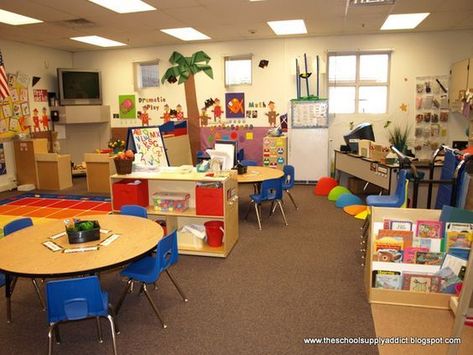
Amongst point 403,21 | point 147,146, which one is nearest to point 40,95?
point 147,146

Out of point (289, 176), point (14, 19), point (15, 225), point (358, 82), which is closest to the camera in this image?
point (15, 225)

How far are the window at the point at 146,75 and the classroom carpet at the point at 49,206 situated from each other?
3225mm

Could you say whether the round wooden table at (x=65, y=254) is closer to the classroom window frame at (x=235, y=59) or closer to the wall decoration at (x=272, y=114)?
the wall decoration at (x=272, y=114)

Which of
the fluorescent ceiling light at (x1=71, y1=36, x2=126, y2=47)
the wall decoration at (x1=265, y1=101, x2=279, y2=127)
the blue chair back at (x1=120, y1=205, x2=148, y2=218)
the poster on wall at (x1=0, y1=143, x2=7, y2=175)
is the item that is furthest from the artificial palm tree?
the blue chair back at (x1=120, y1=205, x2=148, y2=218)

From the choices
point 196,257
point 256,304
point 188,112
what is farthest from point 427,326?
point 188,112

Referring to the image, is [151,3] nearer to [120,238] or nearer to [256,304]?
[120,238]

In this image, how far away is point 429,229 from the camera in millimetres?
3117

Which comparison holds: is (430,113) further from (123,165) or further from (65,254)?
(65,254)

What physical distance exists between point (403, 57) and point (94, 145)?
24.1 feet

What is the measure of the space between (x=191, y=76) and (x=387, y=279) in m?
6.73

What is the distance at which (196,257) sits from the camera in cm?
436

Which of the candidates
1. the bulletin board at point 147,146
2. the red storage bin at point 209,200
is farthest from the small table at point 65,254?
the bulletin board at point 147,146

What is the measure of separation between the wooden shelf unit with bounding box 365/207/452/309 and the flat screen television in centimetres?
780

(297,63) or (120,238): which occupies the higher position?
(297,63)
